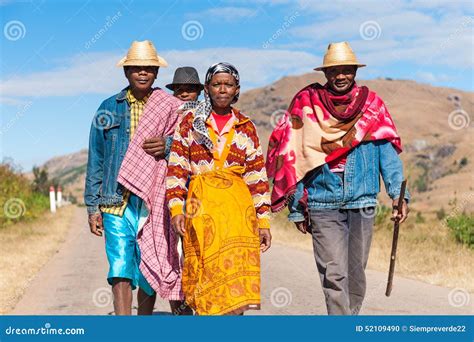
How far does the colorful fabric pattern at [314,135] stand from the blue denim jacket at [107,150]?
113 centimetres

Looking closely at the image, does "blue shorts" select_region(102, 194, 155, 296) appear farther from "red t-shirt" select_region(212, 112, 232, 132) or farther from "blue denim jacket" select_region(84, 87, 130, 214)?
"red t-shirt" select_region(212, 112, 232, 132)

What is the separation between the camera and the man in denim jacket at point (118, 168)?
6.70 m

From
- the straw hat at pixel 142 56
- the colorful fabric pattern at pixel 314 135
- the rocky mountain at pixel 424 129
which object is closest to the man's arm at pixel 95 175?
the straw hat at pixel 142 56

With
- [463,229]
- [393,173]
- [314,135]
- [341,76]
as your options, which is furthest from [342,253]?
[463,229]

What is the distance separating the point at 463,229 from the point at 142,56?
1148 centimetres

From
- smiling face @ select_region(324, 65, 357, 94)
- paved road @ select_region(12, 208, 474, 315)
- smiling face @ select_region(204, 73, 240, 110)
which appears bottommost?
paved road @ select_region(12, 208, 474, 315)

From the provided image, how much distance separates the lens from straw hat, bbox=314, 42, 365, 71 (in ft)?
21.0

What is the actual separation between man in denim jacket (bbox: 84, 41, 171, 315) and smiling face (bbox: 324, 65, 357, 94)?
1.27 m

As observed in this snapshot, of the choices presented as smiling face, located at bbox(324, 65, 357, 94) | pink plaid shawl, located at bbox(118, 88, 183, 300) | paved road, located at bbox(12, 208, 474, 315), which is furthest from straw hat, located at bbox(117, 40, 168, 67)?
paved road, located at bbox(12, 208, 474, 315)

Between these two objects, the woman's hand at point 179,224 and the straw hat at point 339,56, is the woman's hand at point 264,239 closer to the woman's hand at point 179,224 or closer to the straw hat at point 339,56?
the woman's hand at point 179,224

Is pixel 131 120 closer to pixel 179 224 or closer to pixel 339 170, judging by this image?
pixel 179 224

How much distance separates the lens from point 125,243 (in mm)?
6719

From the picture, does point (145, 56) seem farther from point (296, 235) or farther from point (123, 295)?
point (296, 235)
